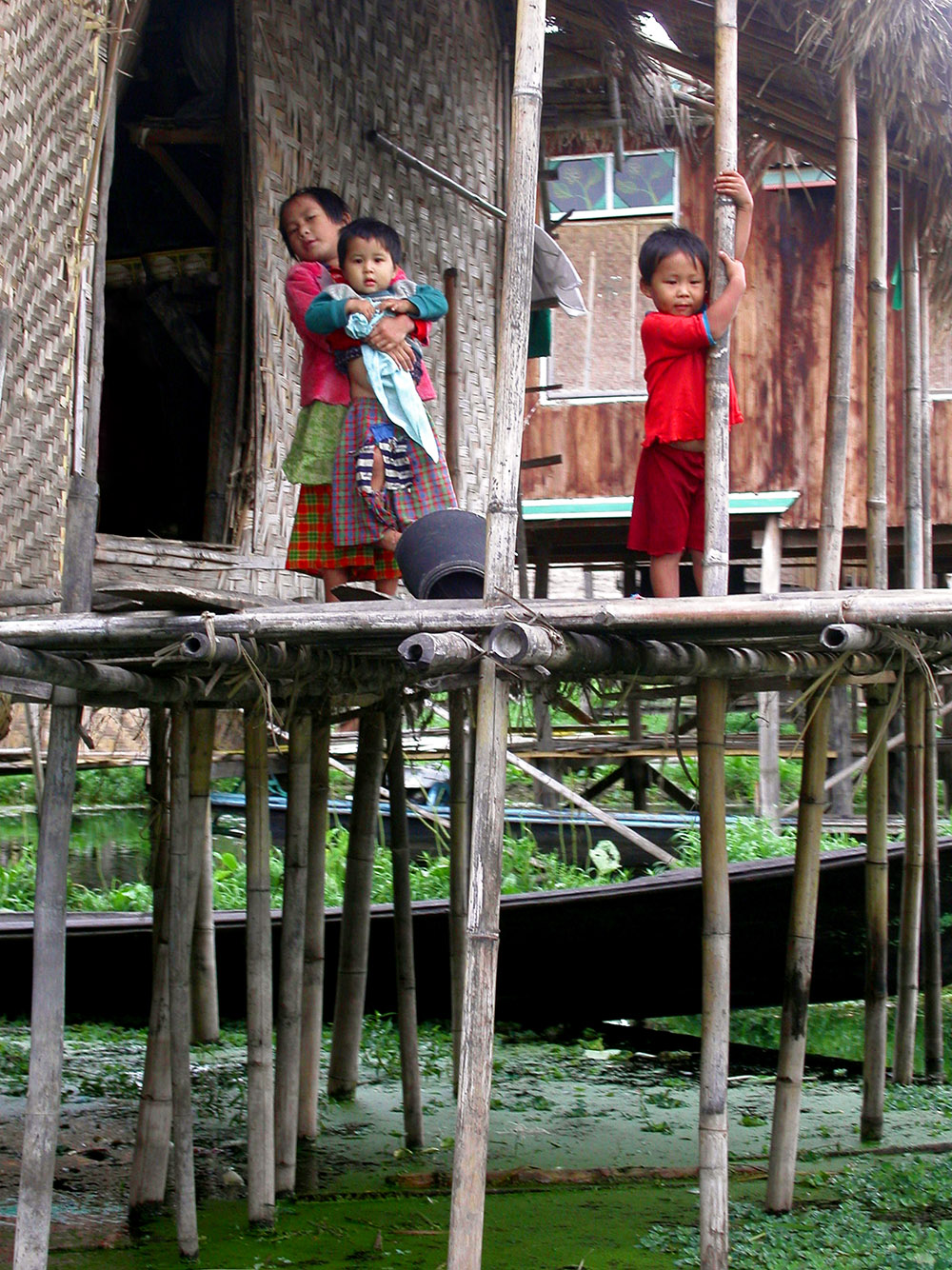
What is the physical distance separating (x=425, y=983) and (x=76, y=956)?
142 centimetres

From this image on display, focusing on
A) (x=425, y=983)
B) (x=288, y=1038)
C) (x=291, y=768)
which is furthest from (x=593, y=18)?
(x=425, y=983)

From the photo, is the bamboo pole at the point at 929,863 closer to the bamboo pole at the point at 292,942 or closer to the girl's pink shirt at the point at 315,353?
the girl's pink shirt at the point at 315,353

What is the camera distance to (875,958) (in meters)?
4.65

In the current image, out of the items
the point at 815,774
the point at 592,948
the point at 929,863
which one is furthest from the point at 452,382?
the point at 929,863

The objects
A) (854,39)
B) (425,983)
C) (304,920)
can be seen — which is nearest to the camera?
(854,39)

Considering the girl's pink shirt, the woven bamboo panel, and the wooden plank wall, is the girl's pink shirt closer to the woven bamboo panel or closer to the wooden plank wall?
the woven bamboo panel

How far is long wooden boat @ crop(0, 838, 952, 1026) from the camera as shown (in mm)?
5570

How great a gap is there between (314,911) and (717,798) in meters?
1.51

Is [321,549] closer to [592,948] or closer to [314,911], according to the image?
[314,911]

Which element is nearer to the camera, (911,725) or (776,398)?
(911,725)

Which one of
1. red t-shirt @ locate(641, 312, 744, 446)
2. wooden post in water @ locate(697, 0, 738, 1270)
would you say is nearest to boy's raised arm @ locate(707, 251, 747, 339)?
wooden post in water @ locate(697, 0, 738, 1270)

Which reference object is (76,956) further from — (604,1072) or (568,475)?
(568,475)

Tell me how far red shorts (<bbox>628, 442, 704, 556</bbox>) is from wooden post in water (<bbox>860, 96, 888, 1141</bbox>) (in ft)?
2.33

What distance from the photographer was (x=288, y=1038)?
13.2ft
